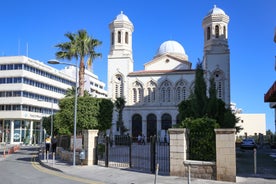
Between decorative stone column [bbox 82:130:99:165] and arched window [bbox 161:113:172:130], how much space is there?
163 ft

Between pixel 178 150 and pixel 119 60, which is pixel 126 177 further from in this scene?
pixel 119 60

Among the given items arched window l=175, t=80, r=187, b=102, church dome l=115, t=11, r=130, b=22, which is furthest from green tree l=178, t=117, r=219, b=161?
church dome l=115, t=11, r=130, b=22

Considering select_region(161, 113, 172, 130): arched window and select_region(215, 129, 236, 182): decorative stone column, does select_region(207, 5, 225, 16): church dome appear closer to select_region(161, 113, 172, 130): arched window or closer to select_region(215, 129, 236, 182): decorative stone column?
select_region(161, 113, 172, 130): arched window

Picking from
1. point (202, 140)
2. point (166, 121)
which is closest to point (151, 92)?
point (166, 121)

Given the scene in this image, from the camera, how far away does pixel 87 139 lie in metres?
19.6

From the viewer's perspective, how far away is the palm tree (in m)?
28.5

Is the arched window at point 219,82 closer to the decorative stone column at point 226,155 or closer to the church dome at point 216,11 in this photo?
the church dome at point 216,11

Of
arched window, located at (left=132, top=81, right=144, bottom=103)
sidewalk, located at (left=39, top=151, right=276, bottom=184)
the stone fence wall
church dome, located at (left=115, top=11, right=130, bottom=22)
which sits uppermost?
church dome, located at (left=115, top=11, right=130, bottom=22)

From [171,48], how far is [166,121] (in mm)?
19173

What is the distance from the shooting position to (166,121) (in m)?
69.2

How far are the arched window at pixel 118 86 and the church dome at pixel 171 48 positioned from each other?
45.1ft

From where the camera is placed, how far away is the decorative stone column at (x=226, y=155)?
1334 cm

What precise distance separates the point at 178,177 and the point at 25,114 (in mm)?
51716

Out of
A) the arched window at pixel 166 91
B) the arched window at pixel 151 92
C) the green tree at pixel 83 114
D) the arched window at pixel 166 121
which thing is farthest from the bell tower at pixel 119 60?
the green tree at pixel 83 114
